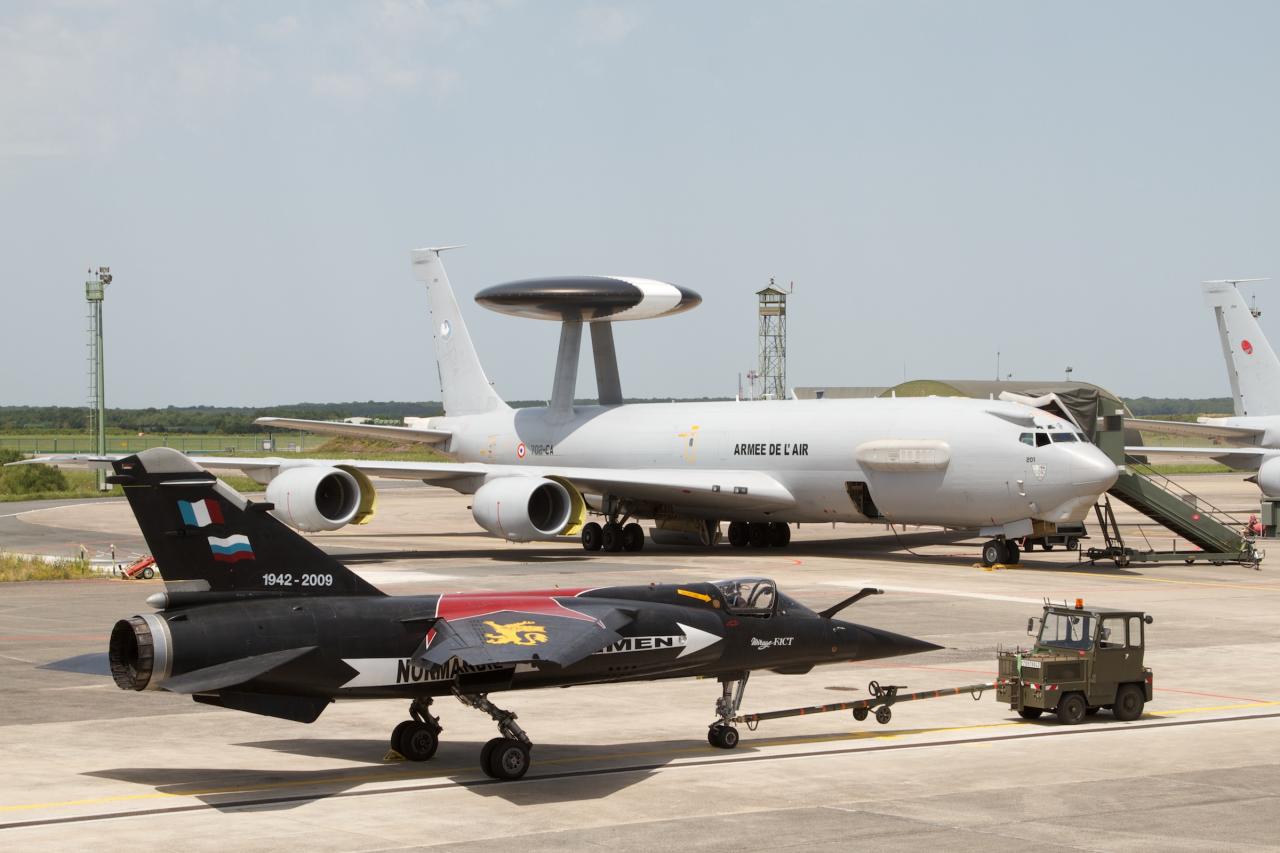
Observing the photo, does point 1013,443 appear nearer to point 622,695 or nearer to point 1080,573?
point 1080,573

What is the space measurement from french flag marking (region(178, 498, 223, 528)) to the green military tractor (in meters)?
10.2

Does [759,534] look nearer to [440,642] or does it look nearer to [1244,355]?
[1244,355]

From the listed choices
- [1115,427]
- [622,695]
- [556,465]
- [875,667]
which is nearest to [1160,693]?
[875,667]

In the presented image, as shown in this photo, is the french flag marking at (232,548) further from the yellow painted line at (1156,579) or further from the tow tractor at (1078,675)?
the yellow painted line at (1156,579)

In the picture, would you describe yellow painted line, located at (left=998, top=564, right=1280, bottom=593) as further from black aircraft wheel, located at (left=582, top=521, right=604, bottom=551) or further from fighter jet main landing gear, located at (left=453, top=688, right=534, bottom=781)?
fighter jet main landing gear, located at (left=453, top=688, right=534, bottom=781)

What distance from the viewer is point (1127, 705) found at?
20.6 meters

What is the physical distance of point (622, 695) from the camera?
22.9 m

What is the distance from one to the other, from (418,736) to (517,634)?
2.29 metres

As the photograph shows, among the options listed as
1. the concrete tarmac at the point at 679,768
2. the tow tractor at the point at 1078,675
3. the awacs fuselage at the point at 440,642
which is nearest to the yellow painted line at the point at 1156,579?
the concrete tarmac at the point at 679,768

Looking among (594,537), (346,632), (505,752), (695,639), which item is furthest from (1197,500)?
(346,632)

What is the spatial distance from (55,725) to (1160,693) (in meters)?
15.1

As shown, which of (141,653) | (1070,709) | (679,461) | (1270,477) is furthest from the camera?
(1270,477)

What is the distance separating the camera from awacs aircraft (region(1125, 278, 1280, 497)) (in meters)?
58.9

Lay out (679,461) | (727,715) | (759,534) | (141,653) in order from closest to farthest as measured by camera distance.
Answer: (141,653) → (727,715) → (679,461) → (759,534)
